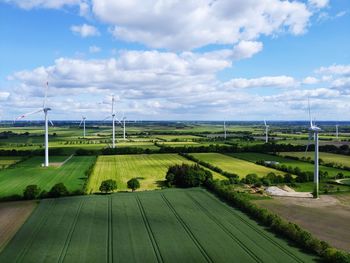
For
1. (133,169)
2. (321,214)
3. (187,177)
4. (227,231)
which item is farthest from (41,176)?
(321,214)

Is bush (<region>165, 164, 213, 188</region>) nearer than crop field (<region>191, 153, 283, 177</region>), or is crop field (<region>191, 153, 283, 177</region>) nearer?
bush (<region>165, 164, 213, 188</region>)

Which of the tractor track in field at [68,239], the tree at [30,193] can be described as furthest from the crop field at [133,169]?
the tractor track in field at [68,239]

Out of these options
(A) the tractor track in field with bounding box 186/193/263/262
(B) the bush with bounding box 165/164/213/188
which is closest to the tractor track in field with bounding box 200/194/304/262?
(A) the tractor track in field with bounding box 186/193/263/262

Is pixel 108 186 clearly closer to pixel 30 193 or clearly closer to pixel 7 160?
pixel 30 193

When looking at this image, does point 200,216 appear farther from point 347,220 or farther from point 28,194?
point 28,194

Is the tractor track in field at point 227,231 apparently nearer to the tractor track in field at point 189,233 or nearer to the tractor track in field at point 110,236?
the tractor track in field at point 189,233

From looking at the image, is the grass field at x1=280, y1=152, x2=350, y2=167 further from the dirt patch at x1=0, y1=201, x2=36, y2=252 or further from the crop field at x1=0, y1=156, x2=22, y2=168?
the crop field at x1=0, y1=156, x2=22, y2=168
